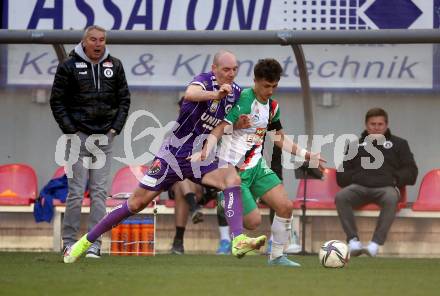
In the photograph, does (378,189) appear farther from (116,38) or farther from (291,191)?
(116,38)

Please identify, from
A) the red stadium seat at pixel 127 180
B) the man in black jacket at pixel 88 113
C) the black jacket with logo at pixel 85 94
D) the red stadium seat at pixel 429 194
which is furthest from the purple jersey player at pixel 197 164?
the red stadium seat at pixel 429 194

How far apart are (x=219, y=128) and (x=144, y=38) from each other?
8.46 feet

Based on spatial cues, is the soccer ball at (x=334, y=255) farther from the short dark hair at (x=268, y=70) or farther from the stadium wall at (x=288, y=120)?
the stadium wall at (x=288, y=120)

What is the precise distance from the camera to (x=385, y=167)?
1283 cm

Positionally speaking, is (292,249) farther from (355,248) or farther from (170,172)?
(170,172)

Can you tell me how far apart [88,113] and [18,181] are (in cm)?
273

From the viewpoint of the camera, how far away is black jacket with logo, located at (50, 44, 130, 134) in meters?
11.1

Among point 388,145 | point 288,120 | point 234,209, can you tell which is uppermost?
point 288,120

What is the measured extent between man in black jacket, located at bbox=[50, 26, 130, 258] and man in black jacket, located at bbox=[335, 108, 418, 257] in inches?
108

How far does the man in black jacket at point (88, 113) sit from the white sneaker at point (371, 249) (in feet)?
9.50

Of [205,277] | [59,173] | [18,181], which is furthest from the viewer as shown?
[18,181]

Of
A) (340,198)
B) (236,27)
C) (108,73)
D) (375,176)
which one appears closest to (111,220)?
(108,73)

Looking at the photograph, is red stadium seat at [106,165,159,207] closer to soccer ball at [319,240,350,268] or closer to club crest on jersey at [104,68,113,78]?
club crest on jersey at [104,68,113,78]

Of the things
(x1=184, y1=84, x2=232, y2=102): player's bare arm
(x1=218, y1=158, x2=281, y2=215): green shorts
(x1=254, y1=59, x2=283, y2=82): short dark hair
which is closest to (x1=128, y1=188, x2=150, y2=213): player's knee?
(x1=218, y1=158, x2=281, y2=215): green shorts
